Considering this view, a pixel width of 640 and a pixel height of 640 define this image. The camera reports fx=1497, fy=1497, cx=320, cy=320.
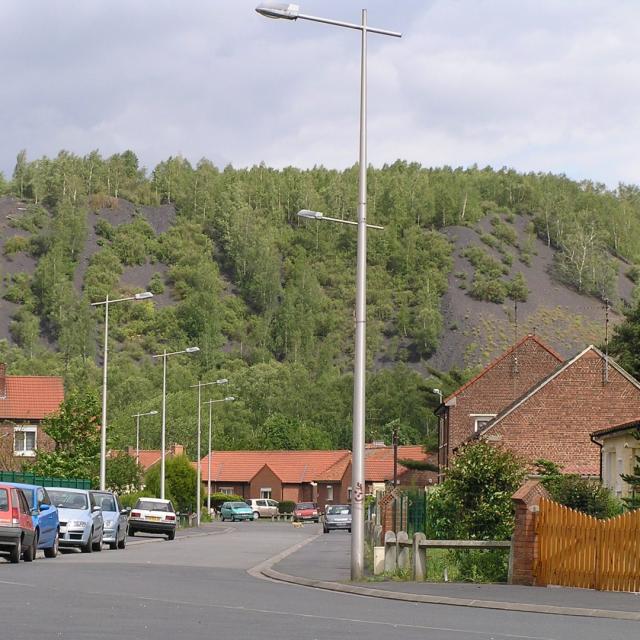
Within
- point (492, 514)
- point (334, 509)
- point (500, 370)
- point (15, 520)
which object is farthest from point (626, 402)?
point (15, 520)

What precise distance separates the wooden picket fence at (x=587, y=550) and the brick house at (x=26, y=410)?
185 feet

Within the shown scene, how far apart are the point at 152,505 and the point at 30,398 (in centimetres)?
2993

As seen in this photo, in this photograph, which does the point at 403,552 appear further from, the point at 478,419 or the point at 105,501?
the point at 478,419

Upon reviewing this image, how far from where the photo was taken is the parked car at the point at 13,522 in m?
30.0

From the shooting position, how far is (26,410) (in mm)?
83062

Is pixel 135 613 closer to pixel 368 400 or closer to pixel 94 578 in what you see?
pixel 94 578

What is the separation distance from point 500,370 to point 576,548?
49569 mm

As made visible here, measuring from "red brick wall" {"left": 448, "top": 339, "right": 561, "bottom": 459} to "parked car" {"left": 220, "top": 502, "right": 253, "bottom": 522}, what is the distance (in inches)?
1387

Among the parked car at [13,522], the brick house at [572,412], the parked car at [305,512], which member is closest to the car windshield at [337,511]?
the brick house at [572,412]

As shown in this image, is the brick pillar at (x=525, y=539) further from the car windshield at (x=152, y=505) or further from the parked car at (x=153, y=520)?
the car windshield at (x=152, y=505)

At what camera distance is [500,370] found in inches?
2869

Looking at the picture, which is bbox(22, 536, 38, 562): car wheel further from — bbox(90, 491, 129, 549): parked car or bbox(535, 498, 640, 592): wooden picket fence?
bbox(535, 498, 640, 592): wooden picket fence

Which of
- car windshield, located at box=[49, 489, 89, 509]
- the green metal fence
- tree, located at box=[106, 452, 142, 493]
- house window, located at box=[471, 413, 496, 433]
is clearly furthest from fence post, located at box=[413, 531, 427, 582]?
tree, located at box=[106, 452, 142, 493]

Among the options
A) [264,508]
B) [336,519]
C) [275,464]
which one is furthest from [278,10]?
[275,464]
